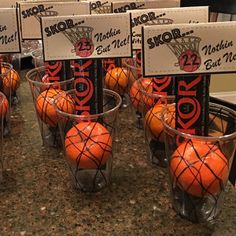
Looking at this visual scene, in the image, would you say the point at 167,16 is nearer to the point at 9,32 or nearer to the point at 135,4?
the point at 135,4

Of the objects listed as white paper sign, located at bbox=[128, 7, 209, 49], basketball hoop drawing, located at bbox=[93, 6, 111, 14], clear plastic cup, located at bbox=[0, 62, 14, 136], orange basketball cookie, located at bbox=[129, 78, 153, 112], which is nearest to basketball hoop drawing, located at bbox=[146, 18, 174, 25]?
white paper sign, located at bbox=[128, 7, 209, 49]

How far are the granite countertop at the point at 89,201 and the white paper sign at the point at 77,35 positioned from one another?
22 centimetres

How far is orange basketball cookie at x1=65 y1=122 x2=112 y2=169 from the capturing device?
2.06 ft

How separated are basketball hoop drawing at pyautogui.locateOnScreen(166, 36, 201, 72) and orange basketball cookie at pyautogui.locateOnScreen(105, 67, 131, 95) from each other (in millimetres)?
389

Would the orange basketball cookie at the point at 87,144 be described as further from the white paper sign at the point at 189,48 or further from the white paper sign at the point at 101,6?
the white paper sign at the point at 101,6

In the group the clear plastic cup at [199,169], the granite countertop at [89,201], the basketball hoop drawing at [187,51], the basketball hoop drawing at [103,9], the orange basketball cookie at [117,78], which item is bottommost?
the granite countertop at [89,201]

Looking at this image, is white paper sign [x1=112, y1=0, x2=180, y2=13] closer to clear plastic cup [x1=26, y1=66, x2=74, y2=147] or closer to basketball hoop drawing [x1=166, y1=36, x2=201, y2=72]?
clear plastic cup [x1=26, y1=66, x2=74, y2=147]

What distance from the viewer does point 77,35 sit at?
2.10 feet

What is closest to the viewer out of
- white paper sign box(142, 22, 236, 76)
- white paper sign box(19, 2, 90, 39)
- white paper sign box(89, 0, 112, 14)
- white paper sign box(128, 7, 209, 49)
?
white paper sign box(142, 22, 236, 76)

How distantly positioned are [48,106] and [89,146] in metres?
0.18

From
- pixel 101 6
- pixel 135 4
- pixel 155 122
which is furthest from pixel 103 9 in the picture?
pixel 155 122

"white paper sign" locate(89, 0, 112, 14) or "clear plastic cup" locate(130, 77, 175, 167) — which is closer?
"clear plastic cup" locate(130, 77, 175, 167)

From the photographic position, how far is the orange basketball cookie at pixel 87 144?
2.06 ft

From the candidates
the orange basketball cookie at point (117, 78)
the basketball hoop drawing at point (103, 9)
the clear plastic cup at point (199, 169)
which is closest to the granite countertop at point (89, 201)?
the clear plastic cup at point (199, 169)
